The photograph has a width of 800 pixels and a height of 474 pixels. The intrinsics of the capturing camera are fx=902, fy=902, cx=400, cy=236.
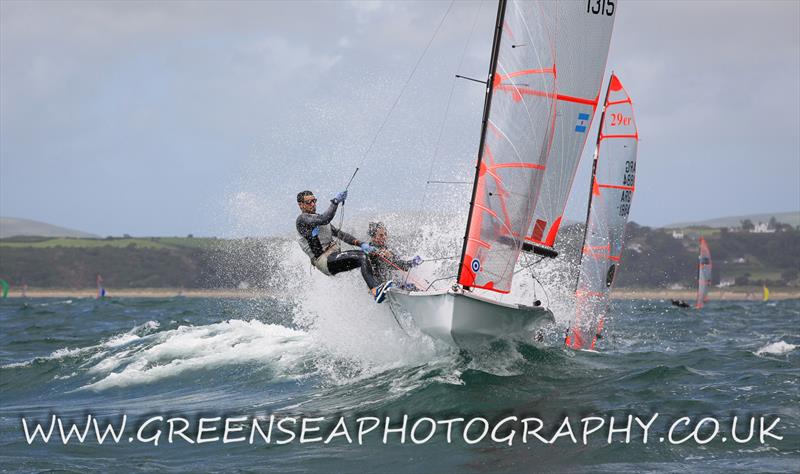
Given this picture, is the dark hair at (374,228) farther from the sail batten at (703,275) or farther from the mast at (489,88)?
the sail batten at (703,275)

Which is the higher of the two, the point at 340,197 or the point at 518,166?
the point at 518,166

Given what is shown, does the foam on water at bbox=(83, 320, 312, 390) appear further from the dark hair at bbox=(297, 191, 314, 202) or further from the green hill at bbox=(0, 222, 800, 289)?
the green hill at bbox=(0, 222, 800, 289)

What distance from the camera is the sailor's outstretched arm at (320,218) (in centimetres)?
1213

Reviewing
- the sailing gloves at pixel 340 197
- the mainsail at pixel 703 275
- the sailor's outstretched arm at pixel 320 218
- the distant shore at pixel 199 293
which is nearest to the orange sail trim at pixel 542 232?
the sailing gloves at pixel 340 197

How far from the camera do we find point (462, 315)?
10.9m

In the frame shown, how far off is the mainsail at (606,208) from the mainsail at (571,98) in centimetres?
366

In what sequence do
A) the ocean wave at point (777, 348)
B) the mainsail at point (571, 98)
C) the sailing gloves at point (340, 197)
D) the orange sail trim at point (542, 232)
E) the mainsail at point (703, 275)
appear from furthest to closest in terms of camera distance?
the mainsail at point (703, 275), the ocean wave at point (777, 348), the orange sail trim at point (542, 232), the mainsail at point (571, 98), the sailing gloves at point (340, 197)

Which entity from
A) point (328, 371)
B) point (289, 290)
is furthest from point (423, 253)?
point (328, 371)

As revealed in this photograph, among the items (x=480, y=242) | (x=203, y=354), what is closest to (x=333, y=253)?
(x=480, y=242)

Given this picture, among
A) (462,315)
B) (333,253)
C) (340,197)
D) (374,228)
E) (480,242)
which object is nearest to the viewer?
(462,315)

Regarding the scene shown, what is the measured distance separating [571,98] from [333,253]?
4.26m

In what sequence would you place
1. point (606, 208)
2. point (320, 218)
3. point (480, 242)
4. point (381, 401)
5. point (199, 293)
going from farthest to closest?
point (199, 293) → point (606, 208) → point (320, 218) → point (480, 242) → point (381, 401)

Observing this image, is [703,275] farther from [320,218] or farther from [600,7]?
[320,218]

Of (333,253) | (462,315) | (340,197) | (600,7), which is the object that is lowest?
(462,315)
